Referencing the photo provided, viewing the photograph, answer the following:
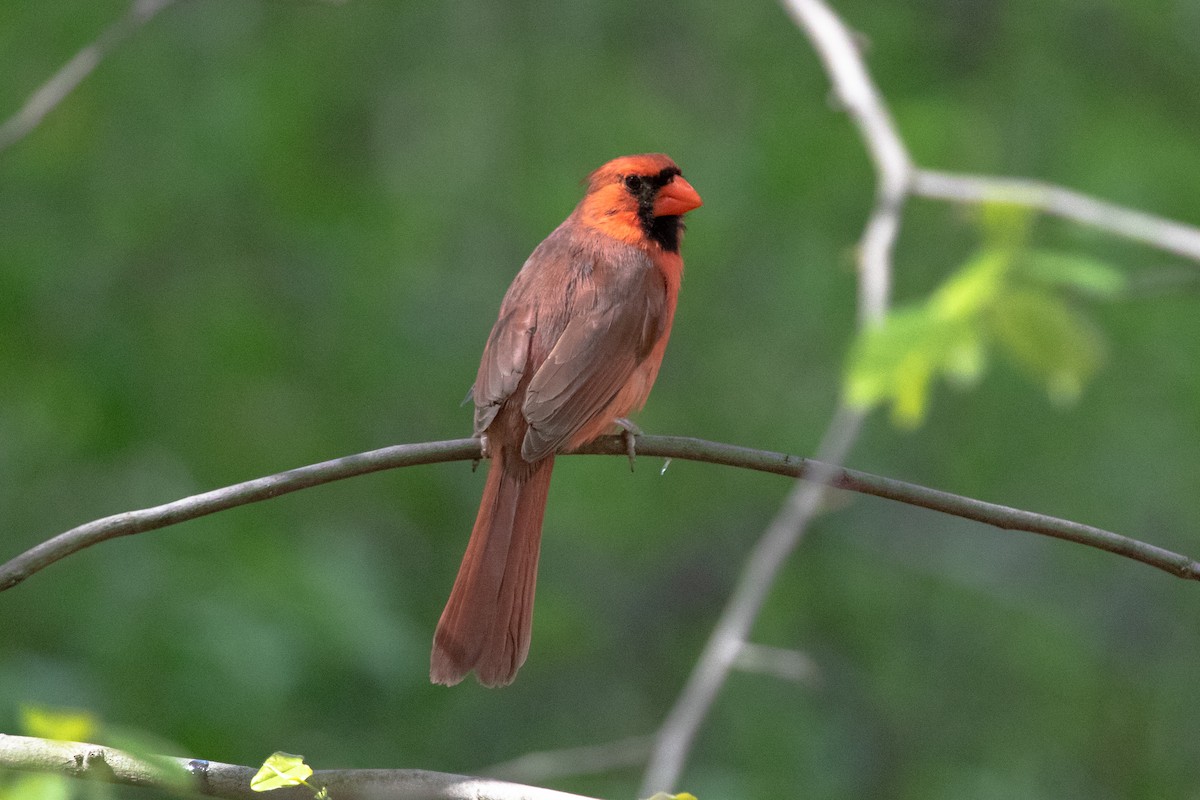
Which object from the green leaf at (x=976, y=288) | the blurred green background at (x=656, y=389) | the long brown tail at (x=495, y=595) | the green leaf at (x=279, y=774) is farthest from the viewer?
the blurred green background at (x=656, y=389)

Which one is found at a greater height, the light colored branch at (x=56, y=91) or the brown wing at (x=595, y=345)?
the light colored branch at (x=56, y=91)

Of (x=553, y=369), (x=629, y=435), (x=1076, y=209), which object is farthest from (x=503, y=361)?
(x=1076, y=209)

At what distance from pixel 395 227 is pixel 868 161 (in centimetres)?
235

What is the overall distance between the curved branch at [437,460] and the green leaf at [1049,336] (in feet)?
1.32

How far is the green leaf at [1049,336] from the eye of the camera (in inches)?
106

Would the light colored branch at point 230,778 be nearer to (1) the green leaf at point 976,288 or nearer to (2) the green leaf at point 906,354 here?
(2) the green leaf at point 906,354

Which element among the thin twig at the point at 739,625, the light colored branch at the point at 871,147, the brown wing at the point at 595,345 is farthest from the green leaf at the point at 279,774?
the brown wing at the point at 595,345

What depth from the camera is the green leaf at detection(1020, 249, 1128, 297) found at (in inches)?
103

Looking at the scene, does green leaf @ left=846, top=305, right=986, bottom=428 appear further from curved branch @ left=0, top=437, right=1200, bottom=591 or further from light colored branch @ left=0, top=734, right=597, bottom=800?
light colored branch @ left=0, top=734, right=597, bottom=800

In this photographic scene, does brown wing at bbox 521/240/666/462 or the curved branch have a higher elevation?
brown wing at bbox 521/240/666/462

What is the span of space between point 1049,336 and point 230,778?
165cm

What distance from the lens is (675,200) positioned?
4.05 m

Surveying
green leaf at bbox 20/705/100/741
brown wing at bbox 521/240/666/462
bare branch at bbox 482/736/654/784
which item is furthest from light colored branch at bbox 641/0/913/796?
green leaf at bbox 20/705/100/741

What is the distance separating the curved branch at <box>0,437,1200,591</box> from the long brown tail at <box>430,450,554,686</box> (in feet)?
2.03
